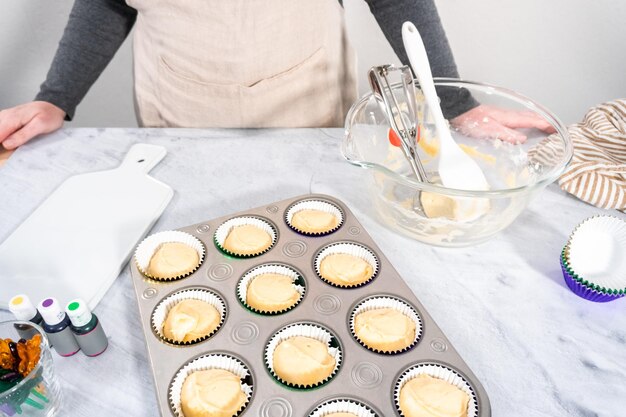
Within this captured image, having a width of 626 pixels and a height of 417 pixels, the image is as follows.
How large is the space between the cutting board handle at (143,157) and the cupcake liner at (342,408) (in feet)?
1.97

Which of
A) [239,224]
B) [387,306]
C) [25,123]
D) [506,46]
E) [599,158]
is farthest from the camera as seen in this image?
[506,46]

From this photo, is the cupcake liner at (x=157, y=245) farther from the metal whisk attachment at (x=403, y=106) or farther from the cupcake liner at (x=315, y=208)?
the metal whisk attachment at (x=403, y=106)

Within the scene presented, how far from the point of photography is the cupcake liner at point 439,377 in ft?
1.80

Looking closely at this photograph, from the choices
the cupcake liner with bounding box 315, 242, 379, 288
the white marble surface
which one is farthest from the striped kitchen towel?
the cupcake liner with bounding box 315, 242, 379, 288

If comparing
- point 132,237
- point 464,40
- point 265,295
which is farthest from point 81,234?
point 464,40

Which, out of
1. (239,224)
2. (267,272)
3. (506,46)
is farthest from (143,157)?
(506,46)

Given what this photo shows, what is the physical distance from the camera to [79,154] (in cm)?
102

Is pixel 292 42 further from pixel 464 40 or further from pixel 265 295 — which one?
pixel 464 40

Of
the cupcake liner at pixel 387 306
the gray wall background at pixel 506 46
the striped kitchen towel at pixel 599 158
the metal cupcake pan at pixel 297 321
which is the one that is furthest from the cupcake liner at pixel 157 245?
the gray wall background at pixel 506 46

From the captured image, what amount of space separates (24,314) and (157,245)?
198mm

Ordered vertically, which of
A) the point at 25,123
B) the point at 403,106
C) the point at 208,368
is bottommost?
the point at 208,368

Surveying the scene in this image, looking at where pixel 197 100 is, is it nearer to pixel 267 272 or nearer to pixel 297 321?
pixel 267 272

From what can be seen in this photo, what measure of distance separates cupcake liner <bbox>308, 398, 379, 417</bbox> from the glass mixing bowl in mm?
295

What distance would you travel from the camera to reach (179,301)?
674 mm
